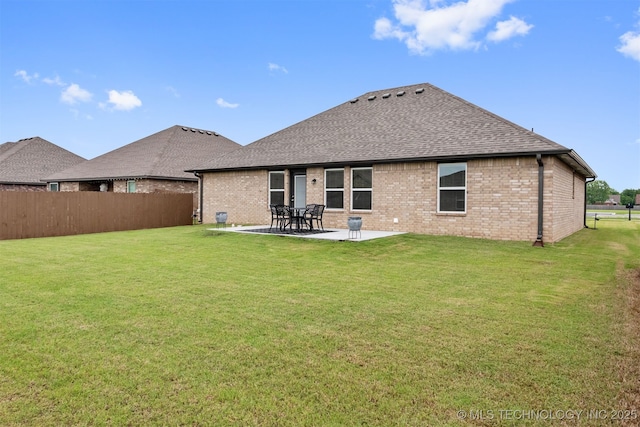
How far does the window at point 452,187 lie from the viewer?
41.8ft

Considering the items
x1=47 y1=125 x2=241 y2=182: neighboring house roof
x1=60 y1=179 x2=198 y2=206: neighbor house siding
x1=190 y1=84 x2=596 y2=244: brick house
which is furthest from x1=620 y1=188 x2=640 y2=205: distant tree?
x1=60 y1=179 x2=198 y2=206: neighbor house siding

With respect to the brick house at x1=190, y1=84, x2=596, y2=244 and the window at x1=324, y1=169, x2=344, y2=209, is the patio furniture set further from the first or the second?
the brick house at x1=190, y1=84, x2=596, y2=244

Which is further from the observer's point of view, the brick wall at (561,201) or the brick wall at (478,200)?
the brick wall at (478,200)

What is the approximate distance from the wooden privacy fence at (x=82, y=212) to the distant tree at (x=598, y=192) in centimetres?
13568

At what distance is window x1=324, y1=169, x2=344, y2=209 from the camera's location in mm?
15289

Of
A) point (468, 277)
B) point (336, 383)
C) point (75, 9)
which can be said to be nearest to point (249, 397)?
point (336, 383)

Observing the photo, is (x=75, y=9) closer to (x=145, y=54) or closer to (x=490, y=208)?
(x=145, y=54)

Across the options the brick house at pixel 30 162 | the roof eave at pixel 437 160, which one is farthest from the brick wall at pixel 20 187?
the roof eave at pixel 437 160

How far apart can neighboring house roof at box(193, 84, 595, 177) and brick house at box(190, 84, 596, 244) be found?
0.16ft

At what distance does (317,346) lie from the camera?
11.9 ft

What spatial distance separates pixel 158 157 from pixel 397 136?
53.4 ft

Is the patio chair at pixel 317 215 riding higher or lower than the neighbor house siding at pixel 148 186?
lower

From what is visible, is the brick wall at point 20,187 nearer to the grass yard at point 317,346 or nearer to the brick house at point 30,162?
the brick house at point 30,162

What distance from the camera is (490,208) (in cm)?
1223
